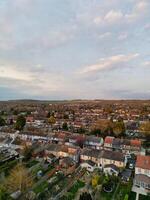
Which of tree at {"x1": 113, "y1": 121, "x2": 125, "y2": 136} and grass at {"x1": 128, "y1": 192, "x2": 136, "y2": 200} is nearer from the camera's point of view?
grass at {"x1": 128, "y1": 192, "x2": 136, "y2": 200}

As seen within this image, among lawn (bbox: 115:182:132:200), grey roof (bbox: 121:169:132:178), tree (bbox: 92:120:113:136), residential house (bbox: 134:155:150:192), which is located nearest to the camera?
lawn (bbox: 115:182:132:200)

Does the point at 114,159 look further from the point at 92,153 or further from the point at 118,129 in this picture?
the point at 118,129

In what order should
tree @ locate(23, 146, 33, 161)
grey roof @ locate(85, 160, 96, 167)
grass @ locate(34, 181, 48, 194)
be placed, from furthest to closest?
tree @ locate(23, 146, 33, 161) < grey roof @ locate(85, 160, 96, 167) < grass @ locate(34, 181, 48, 194)

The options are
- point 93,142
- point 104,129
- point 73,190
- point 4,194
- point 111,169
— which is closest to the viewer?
point 4,194

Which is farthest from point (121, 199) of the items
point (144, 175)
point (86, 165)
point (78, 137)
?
point (78, 137)

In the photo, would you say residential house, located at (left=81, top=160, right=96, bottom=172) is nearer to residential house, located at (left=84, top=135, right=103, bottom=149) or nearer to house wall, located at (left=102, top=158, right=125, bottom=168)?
house wall, located at (left=102, top=158, right=125, bottom=168)

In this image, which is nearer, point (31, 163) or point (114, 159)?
point (114, 159)

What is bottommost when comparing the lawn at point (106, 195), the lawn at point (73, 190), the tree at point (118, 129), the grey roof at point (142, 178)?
the lawn at point (106, 195)

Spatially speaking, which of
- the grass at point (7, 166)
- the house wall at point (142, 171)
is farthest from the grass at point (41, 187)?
the house wall at point (142, 171)

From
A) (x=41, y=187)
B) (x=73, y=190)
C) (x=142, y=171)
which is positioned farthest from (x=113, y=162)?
(x=41, y=187)

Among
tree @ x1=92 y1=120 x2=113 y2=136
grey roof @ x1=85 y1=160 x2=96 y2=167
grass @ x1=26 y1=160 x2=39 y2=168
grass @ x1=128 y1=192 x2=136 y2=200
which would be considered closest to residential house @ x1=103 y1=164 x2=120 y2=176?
grey roof @ x1=85 y1=160 x2=96 y2=167

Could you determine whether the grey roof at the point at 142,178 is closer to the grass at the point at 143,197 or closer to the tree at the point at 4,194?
the grass at the point at 143,197
